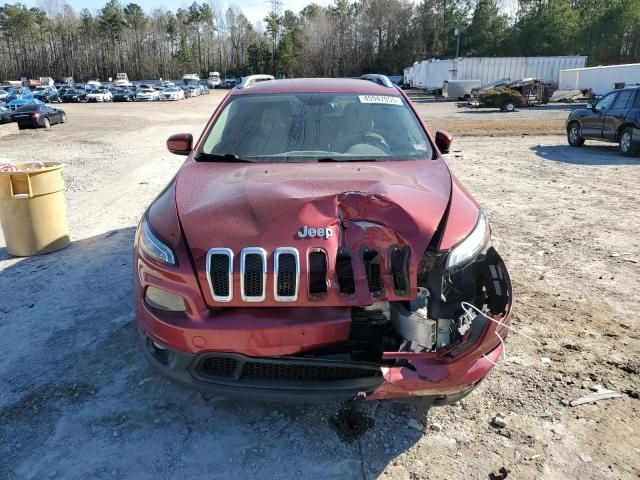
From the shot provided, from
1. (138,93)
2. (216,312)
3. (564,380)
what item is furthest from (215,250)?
(138,93)

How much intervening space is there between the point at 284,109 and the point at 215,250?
2073 mm

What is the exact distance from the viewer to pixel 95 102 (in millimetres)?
56625

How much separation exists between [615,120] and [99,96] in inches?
2221

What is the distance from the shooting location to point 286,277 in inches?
94.9

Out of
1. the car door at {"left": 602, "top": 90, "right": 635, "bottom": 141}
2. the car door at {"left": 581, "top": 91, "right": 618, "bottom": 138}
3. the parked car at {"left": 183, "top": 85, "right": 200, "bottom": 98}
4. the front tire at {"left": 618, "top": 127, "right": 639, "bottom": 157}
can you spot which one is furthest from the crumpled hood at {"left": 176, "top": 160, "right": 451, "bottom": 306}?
the parked car at {"left": 183, "top": 85, "right": 200, "bottom": 98}

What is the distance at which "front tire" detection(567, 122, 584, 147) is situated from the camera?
14.3 m

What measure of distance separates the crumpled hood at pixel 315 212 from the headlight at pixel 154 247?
12cm

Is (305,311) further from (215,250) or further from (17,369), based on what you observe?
(17,369)

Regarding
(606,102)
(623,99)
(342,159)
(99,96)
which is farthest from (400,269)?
(99,96)

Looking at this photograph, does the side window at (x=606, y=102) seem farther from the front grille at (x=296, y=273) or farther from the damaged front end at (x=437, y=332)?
the front grille at (x=296, y=273)

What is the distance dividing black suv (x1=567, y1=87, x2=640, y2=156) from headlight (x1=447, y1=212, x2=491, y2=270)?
38.7ft

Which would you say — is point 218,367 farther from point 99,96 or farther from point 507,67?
point 99,96

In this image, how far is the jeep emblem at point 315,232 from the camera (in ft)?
8.18

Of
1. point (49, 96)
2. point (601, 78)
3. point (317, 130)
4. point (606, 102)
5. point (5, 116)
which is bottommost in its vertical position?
point (5, 116)
